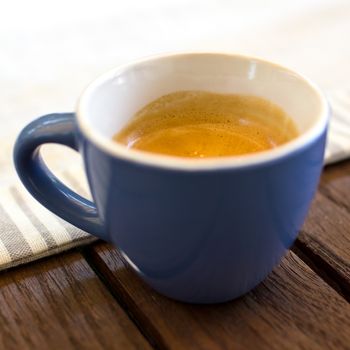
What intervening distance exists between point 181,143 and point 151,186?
0.15m

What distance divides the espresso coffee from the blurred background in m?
0.25

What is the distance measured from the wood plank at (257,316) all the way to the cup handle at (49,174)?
0.05m

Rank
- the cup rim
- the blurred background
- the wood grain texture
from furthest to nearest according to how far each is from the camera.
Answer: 1. the blurred background
2. the wood grain texture
3. the cup rim

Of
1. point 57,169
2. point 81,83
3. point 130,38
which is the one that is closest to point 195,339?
point 57,169

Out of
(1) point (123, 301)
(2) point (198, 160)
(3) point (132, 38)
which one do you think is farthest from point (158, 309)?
(3) point (132, 38)

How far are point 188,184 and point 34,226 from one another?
0.74 feet

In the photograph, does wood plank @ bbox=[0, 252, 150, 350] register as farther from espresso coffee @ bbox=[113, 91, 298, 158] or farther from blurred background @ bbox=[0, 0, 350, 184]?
blurred background @ bbox=[0, 0, 350, 184]

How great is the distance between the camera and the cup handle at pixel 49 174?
0.42 metres

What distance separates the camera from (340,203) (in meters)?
0.54

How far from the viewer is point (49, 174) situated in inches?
18.3

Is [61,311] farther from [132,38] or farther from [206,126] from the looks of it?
[132,38]

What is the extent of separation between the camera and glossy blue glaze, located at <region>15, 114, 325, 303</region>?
0.35 metres

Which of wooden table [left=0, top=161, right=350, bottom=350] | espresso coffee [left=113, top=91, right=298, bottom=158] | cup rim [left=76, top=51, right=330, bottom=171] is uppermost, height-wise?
cup rim [left=76, top=51, right=330, bottom=171]

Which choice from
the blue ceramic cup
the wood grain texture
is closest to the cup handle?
the blue ceramic cup
